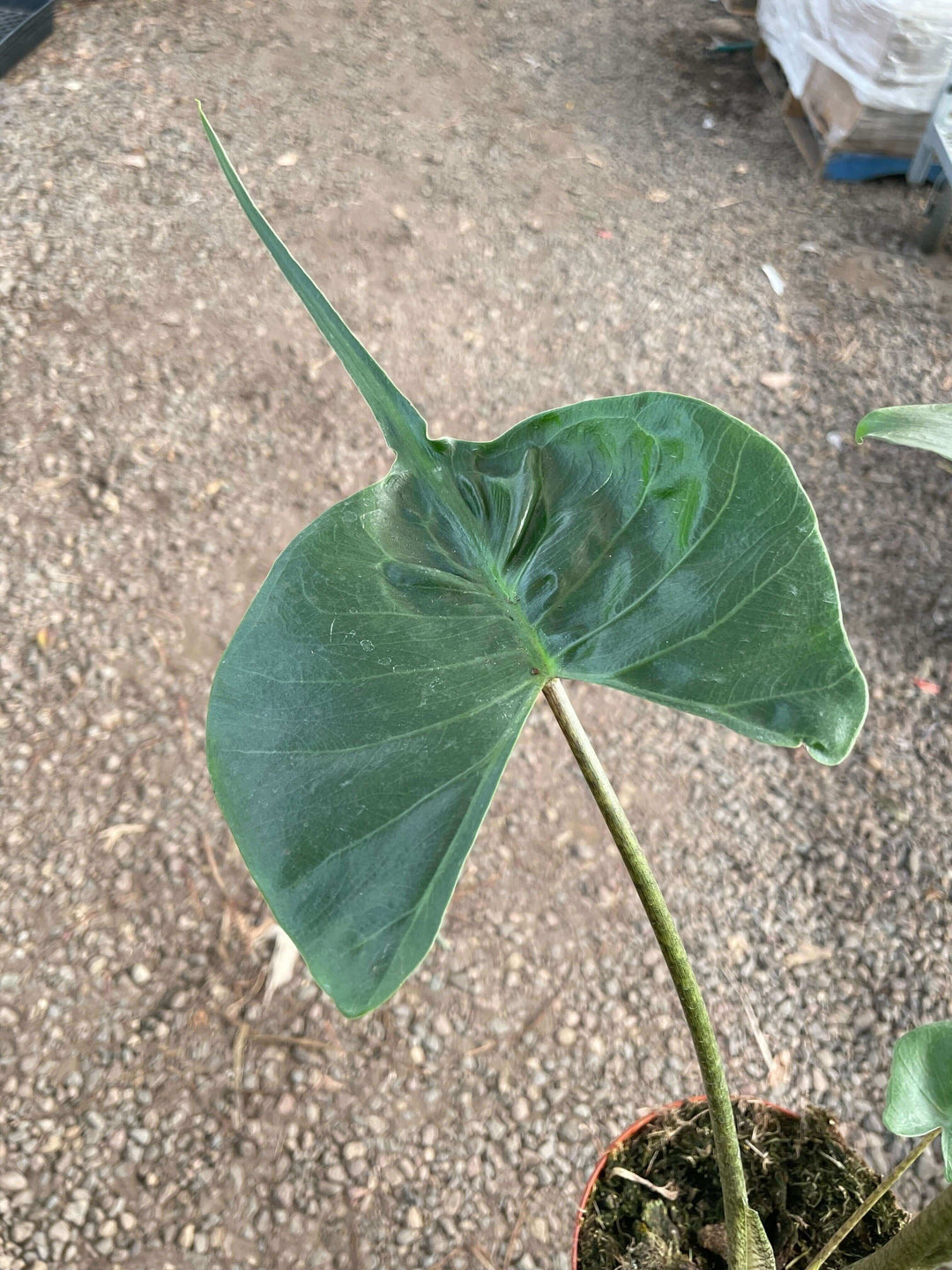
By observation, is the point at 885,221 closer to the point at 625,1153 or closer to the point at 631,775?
the point at 631,775

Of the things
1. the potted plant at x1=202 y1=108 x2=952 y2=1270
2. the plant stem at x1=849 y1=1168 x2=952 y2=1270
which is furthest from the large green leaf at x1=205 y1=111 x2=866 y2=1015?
the plant stem at x1=849 y1=1168 x2=952 y2=1270

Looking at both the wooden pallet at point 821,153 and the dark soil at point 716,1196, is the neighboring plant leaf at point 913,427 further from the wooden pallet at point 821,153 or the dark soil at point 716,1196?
the wooden pallet at point 821,153

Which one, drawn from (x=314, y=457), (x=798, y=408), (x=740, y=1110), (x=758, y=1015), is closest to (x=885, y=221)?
(x=798, y=408)

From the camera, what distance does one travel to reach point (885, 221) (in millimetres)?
2348

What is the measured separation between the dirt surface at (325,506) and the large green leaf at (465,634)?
81 cm

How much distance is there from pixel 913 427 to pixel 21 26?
2.71 m

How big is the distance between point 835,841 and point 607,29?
8.16 feet

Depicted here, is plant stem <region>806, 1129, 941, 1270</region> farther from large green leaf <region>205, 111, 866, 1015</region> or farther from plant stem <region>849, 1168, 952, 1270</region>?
large green leaf <region>205, 111, 866, 1015</region>

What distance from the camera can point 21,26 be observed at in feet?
8.21

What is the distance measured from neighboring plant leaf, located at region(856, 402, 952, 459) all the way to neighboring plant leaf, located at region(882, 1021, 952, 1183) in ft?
1.21

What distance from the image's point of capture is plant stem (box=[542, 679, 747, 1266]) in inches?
21.6

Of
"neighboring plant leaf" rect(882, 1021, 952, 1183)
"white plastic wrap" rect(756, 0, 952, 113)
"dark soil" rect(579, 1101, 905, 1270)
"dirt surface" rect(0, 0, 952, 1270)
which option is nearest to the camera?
"neighboring plant leaf" rect(882, 1021, 952, 1183)

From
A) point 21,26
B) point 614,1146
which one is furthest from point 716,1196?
point 21,26

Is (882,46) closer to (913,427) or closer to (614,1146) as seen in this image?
(913,427)
